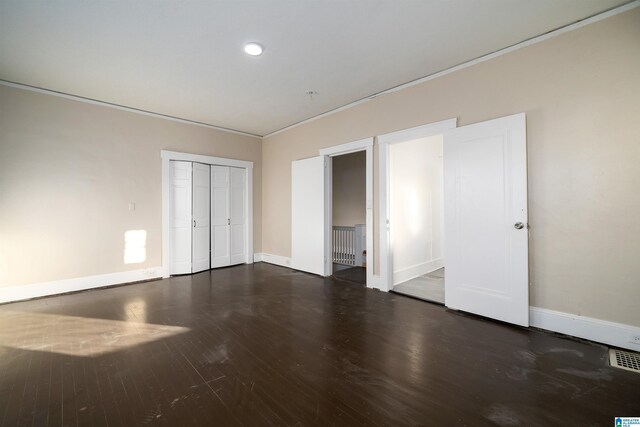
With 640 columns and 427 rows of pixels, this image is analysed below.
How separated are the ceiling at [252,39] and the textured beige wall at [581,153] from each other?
11.3 inches

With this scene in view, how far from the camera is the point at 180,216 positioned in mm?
5426

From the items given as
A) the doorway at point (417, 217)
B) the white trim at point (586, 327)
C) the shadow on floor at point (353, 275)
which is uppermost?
the doorway at point (417, 217)

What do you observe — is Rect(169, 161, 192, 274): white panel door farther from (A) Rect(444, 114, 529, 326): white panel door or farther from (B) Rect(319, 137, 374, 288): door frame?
(A) Rect(444, 114, 529, 326): white panel door

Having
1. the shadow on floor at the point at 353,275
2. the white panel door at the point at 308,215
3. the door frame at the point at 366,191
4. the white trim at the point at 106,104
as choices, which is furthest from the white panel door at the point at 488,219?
the white trim at the point at 106,104

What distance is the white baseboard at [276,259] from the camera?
610cm

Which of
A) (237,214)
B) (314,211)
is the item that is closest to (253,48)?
(314,211)

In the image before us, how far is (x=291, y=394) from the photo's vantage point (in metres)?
1.92

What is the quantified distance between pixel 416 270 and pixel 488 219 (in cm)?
217

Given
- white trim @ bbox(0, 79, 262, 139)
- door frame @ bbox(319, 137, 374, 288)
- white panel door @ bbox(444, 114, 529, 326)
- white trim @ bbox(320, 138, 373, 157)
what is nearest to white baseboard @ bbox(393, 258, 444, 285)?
door frame @ bbox(319, 137, 374, 288)

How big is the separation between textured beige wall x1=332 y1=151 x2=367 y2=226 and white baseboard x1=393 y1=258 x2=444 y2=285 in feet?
7.07

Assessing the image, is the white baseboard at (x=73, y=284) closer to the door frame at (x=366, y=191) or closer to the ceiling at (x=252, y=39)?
the ceiling at (x=252, y=39)

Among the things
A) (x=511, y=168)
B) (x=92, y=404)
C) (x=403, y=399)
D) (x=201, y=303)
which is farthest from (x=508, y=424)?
(x=201, y=303)

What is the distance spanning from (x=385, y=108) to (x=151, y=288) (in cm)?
474

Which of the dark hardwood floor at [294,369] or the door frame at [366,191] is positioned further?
the door frame at [366,191]
